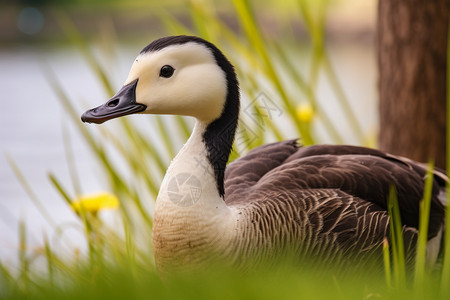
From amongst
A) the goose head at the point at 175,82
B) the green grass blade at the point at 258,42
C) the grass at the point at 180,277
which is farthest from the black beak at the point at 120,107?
the green grass blade at the point at 258,42

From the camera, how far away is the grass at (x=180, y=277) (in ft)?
5.50

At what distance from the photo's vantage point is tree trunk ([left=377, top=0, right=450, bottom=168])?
3264 millimetres

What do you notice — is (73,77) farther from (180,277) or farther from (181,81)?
(180,277)

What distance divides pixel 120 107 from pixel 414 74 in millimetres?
1762

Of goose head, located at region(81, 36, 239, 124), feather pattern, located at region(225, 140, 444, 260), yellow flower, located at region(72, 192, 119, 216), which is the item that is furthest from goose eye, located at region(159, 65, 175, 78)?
yellow flower, located at region(72, 192, 119, 216)

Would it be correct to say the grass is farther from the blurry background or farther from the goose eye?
the goose eye

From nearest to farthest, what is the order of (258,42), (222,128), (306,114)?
(222,128), (258,42), (306,114)

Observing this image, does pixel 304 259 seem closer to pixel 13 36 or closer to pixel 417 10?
pixel 417 10

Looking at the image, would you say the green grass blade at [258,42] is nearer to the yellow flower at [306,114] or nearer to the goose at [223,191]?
the yellow flower at [306,114]

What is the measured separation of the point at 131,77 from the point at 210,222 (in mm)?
516

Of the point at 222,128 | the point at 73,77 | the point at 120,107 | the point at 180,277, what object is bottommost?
the point at 180,277

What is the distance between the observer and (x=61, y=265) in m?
2.53

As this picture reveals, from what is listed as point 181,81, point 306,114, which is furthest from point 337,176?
point 306,114

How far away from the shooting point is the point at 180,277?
6.63 ft
